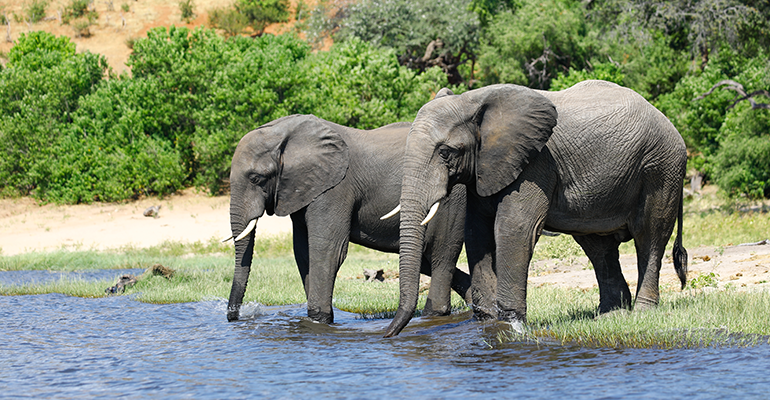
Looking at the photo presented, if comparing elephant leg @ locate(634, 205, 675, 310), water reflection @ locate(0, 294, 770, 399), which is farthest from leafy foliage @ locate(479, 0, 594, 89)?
water reflection @ locate(0, 294, 770, 399)

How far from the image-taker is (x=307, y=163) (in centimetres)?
886

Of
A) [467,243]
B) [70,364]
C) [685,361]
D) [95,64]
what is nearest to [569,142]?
[467,243]

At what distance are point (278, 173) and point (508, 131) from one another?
316 cm

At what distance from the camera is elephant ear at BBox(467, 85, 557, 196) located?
6781 mm

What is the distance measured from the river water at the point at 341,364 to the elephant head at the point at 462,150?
2.55 ft

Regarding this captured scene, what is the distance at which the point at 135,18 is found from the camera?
6900cm

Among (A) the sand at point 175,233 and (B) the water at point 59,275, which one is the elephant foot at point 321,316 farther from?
(B) the water at point 59,275

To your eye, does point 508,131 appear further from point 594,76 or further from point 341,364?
point 594,76

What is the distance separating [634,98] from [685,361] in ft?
8.33

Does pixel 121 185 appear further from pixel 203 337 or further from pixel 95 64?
pixel 203 337

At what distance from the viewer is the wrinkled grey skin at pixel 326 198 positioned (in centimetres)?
867

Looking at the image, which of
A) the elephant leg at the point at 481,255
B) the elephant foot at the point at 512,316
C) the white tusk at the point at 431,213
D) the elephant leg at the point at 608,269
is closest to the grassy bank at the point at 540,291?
the elephant foot at the point at 512,316

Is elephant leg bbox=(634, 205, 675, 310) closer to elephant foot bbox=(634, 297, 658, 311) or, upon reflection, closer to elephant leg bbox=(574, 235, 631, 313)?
elephant foot bbox=(634, 297, 658, 311)

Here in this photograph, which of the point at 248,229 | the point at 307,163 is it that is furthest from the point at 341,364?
the point at 307,163
